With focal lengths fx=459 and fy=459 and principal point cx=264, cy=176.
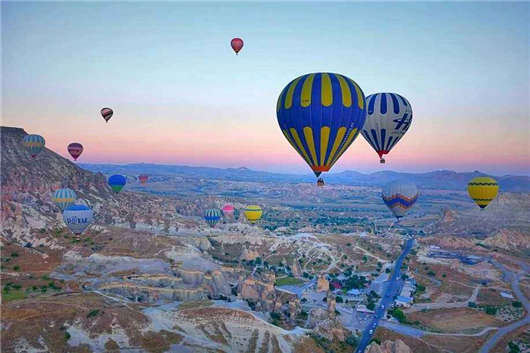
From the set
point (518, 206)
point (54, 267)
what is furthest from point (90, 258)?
point (518, 206)

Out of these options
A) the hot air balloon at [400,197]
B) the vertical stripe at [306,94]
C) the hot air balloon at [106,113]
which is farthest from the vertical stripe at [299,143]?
the hot air balloon at [106,113]

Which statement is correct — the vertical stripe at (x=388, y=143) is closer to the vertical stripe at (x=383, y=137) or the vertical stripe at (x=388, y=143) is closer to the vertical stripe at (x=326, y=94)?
the vertical stripe at (x=383, y=137)

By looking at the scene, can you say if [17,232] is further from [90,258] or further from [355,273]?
[355,273]

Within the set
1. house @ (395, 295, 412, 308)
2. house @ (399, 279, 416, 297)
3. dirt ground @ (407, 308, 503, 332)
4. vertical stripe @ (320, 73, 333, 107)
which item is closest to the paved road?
dirt ground @ (407, 308, 503, 332)

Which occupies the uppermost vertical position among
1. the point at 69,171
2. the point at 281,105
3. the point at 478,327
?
the point at 281,105

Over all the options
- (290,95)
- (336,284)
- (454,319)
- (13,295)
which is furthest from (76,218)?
(454,319)

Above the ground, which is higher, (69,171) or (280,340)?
(69,171)

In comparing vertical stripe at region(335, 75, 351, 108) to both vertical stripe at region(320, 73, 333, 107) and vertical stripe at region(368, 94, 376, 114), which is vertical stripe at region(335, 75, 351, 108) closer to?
vertical stripe at region(320, 73, 333, 107)
